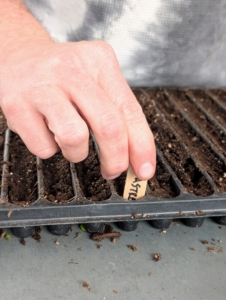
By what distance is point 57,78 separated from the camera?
25.5 inches

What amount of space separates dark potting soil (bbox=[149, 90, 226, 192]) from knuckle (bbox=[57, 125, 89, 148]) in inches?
17.1

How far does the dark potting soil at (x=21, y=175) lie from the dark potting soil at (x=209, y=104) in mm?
670

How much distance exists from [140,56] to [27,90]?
2.53 ft

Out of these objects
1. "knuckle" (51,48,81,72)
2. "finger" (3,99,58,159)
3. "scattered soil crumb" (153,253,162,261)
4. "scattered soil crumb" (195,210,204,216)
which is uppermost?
"knuckle" (51,48,81,72)

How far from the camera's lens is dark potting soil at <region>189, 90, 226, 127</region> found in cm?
127

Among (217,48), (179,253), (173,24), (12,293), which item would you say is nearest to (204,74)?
(217,48)

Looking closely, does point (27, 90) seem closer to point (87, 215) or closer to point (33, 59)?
point (33, 59)

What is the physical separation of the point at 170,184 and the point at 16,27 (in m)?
0.54

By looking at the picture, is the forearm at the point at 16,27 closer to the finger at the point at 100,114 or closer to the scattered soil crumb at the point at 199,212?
the finger at the point at 100,114

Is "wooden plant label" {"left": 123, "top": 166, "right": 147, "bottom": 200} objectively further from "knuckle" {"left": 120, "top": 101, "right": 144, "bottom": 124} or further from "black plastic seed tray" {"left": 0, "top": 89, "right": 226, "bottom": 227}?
"knuckle" {"left": 120, "top": 101, "right": 144, "bottom": 124}

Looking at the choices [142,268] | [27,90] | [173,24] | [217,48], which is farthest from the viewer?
[217,48]

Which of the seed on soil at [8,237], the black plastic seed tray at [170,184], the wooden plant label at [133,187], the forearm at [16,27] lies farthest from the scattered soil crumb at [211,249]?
the forearm at [16,27]

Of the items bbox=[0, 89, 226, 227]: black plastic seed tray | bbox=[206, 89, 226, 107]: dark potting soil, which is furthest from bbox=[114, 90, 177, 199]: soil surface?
bbox=[206, 89, 226, 107]: dark potting soil

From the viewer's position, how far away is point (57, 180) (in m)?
0.92
